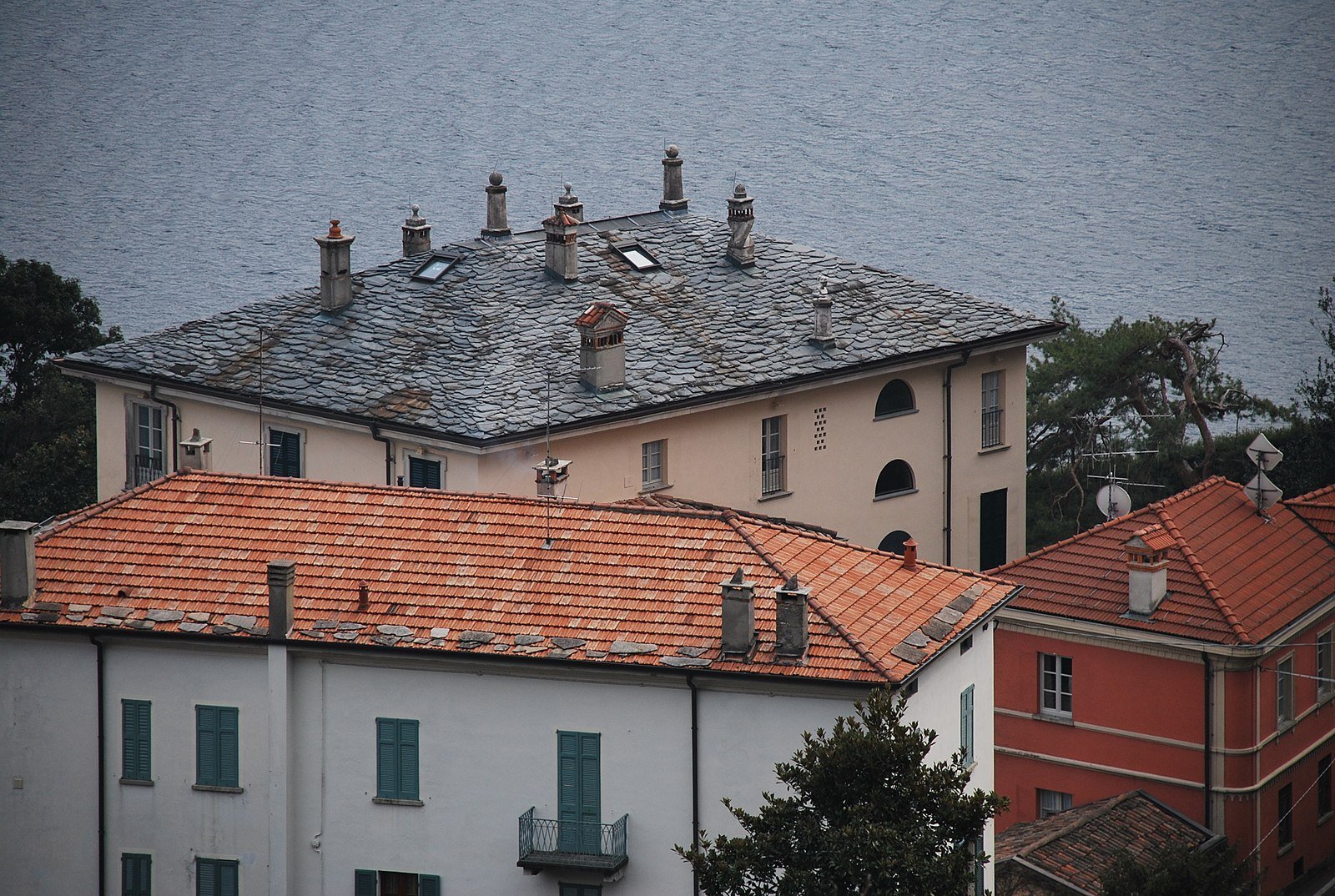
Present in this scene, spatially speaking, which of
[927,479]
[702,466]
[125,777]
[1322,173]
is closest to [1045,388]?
[927,479]

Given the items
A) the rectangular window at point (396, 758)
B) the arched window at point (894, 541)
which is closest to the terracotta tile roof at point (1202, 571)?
the arched window at point (894, 541)

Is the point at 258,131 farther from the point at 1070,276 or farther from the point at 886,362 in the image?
the point at 886,362

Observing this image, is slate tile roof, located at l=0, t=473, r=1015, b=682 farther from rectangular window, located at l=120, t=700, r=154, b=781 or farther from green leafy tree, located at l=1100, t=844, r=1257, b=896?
green leafy tree, located at l=1100, t=844, r=1257, b=896

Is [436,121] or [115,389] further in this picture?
[436,121]

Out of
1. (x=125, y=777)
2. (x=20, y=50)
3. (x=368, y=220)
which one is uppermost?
(x=20, y=50)

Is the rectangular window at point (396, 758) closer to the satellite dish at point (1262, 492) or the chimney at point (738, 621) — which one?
the chimney at point (738, 621)

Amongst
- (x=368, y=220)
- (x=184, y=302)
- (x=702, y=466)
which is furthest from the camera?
(x=368, y=220)

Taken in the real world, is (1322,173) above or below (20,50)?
below

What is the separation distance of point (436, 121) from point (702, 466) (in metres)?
98.2

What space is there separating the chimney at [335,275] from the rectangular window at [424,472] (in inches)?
291

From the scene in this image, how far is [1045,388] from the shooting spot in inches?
2997

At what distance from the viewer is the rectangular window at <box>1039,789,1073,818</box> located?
45625 mm

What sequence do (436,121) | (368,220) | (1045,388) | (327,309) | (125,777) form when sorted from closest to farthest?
(125,777) → (327,309) → (1045,388) → (368,220) → (436,121)

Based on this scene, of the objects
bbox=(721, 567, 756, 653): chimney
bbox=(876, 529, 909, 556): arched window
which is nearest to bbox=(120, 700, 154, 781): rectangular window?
bbox=(721, 567, 756, 653): chimney
